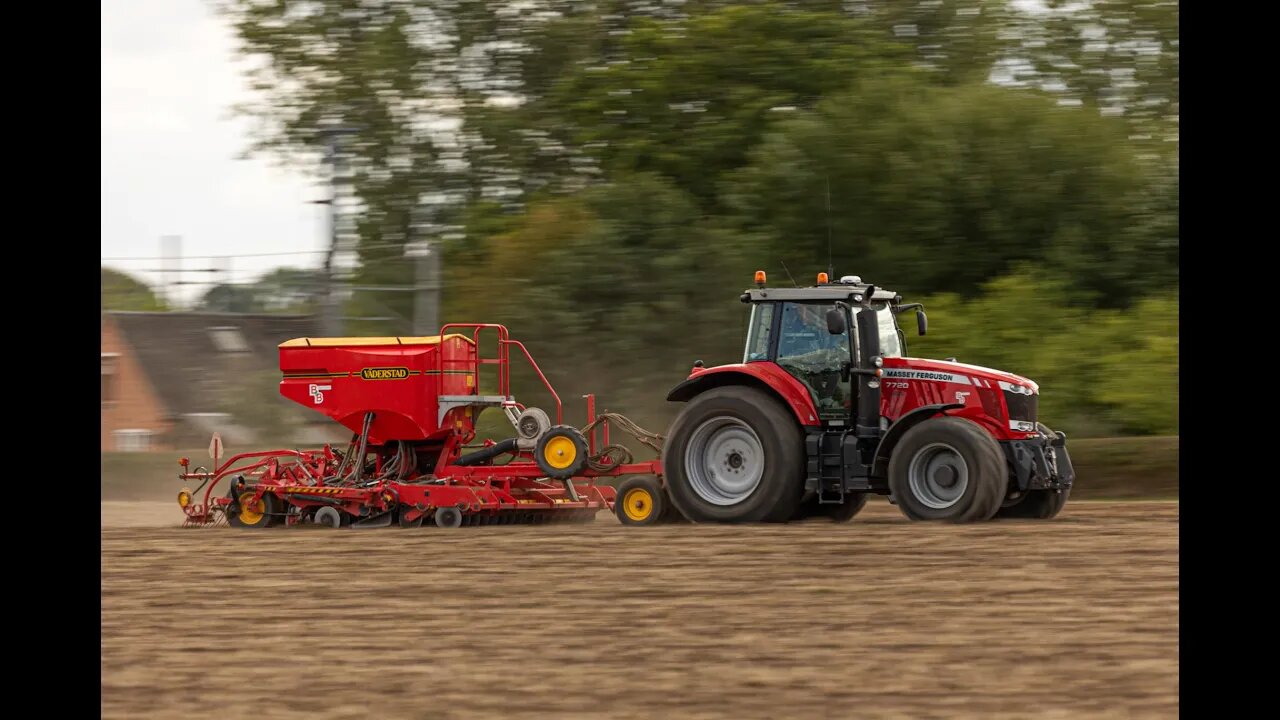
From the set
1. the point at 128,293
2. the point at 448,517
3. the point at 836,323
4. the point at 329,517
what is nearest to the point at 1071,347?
the point at 836,323

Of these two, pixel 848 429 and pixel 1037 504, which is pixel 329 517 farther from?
pixel 1037 504

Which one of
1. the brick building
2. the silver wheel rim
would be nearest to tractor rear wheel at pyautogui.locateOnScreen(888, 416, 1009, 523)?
the silver wheel rim

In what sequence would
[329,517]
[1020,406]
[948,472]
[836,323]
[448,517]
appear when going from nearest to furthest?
1. [836,323]
2. [948,472]
3. [1020,406]
4. [448,517]
5. [329,517]

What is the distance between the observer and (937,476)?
12758 mm

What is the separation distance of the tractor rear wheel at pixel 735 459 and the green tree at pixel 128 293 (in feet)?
47.6

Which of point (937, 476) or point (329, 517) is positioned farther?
point (329, 517)

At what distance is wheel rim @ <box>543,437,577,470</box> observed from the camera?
45.1 feet

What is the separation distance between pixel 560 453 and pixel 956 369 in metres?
3.61

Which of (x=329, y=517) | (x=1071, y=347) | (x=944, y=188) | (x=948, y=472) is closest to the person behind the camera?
(x=948, y=472)

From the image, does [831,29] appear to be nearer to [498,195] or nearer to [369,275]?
[498,195]

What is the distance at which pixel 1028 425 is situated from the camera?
12953mm

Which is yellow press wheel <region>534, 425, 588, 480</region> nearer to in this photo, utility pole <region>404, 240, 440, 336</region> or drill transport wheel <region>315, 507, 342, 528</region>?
drill transport wheel <region>315, 507, 342, 528</region>

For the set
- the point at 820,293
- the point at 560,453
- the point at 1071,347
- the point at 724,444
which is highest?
the point at 820,293

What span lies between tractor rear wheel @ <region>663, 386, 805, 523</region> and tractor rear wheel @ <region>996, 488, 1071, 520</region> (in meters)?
2.02
